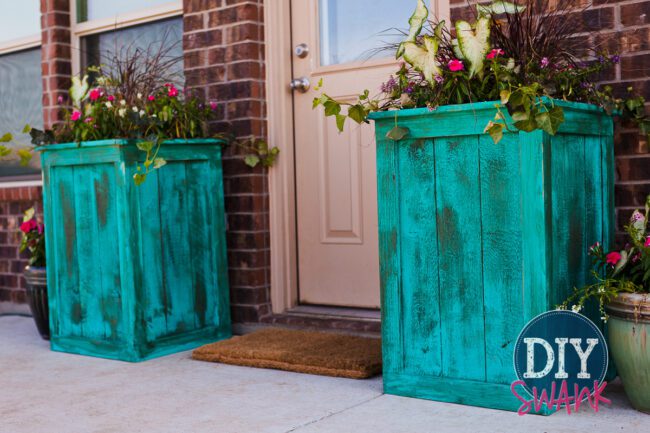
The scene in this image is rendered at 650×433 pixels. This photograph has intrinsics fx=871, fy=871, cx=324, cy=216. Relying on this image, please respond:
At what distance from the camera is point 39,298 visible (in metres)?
4.45

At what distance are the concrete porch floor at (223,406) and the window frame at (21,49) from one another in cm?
178

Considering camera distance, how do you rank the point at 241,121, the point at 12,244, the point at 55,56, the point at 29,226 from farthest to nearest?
the point at 12,244 → the point at 55,56 → the point at 29,226 → the point at 241,121

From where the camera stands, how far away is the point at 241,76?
4246 millimetres

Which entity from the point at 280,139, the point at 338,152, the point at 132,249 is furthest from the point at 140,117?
the point at 338,152

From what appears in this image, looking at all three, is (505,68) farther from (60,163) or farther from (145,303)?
(60,163)

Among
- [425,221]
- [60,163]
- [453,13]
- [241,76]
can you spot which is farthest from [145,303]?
[453,13]

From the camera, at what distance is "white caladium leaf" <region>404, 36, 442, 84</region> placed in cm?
284

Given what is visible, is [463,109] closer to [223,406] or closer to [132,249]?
[223,406]

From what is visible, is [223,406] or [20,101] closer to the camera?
[223,406]

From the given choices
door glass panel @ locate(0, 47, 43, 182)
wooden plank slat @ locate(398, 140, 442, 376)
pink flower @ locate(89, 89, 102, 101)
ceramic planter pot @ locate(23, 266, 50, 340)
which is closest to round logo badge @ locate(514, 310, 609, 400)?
wooden plank slat @ locate(398, 140, 442, 376)

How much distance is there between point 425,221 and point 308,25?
65.1 inches

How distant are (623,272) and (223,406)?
1.43m

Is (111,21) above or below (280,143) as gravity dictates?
above

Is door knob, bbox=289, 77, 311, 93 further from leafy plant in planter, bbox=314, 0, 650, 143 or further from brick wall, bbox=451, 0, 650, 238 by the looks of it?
brick wall, bbox=451, 0, 650, 238
